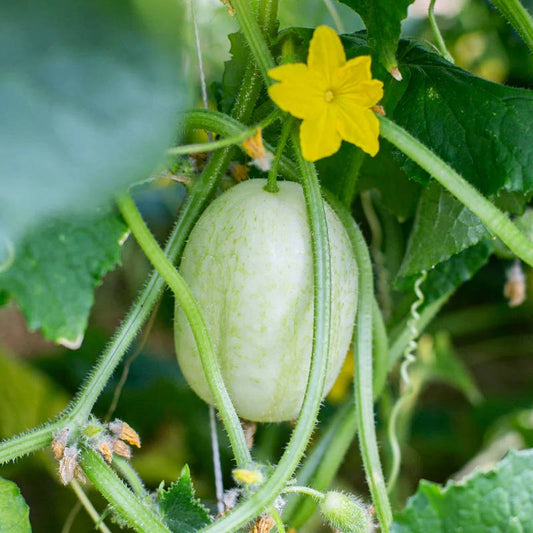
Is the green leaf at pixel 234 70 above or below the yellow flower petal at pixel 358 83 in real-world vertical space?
above

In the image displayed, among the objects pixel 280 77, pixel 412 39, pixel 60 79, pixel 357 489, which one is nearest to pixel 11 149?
pixel 60 79

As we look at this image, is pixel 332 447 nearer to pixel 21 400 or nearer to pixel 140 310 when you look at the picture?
pixel 140 310

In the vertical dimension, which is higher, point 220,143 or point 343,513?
point 220,143

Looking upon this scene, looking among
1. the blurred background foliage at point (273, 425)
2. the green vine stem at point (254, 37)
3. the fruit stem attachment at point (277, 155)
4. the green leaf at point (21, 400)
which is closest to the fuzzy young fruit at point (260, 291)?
Result: the fruit stem attachment at point (277, 155)

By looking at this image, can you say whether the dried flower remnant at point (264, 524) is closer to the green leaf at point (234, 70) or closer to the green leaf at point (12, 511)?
the green leaf at point (12, 511)

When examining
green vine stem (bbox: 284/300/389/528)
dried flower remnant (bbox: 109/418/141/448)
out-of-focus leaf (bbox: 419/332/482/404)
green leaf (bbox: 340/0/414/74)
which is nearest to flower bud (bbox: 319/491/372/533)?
dried flower remnant (bbox: 109/418/141/448)

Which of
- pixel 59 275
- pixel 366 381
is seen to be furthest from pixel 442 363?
pixel 59 275
